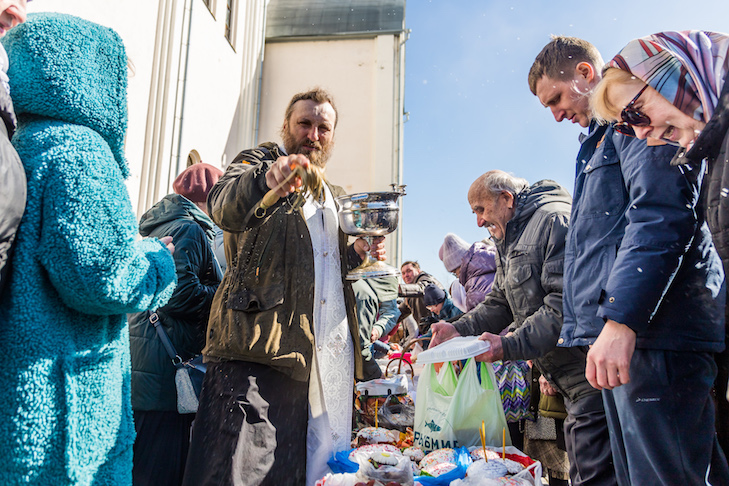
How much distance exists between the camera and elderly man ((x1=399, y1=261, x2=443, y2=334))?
4680 millimetres

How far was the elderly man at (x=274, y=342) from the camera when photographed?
183 centimetres

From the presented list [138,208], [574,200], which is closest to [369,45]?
[138,208]

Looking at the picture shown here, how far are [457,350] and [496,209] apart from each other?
3.15 ft

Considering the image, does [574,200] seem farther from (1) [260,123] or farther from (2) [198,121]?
(1) [260,123]

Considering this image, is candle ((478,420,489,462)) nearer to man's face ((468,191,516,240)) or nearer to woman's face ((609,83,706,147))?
man's face ((468,191,516,240))

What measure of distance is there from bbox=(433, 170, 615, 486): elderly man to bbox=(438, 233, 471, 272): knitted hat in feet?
8.11

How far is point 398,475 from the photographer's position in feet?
6.59

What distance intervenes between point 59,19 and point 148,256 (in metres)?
0.72

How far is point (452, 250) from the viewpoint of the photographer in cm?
557

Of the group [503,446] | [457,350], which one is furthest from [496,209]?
[503,446]

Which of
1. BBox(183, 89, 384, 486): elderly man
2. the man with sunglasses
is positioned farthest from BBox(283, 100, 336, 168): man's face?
the man with sunglasses

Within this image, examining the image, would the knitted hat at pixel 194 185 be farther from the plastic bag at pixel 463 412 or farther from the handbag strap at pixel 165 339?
the plastic bag at pixel 463 412

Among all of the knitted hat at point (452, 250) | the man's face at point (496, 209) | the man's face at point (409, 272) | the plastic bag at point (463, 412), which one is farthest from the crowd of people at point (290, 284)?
the man's face at point (409, 272)

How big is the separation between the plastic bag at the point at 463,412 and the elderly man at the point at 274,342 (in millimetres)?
515
